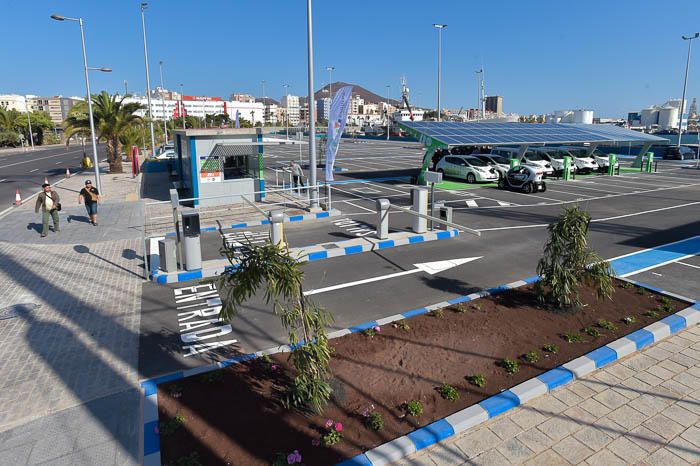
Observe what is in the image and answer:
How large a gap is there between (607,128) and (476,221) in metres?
27.3

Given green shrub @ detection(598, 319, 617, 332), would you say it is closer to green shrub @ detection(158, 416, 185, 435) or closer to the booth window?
green shrub @ detection(158, 416, 185, 435)

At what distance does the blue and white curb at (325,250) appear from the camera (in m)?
9.84

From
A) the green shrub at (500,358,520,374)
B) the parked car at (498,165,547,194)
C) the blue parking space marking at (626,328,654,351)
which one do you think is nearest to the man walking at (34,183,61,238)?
the green shrub at (500,358,520,374)

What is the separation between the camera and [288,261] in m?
4.84

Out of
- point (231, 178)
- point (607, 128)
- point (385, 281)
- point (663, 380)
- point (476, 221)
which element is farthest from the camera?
point (607, 128)

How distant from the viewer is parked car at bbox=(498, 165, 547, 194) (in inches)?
859

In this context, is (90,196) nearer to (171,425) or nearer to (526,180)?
(171,425)

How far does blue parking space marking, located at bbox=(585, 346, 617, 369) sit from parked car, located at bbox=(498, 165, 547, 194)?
1677 centimetres

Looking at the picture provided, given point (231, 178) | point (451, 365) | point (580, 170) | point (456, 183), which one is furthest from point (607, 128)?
point (451, 365)

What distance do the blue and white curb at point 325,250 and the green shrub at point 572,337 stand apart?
4.76 m

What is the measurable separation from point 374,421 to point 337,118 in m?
13.1

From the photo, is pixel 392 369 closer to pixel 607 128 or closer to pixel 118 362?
pixel 118 362

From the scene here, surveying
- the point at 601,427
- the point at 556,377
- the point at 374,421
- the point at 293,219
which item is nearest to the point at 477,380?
the point at 556,377

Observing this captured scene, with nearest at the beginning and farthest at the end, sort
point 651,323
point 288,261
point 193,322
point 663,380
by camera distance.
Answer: point 288,261 → point 663,380 → point 651,323 → point 193,322
